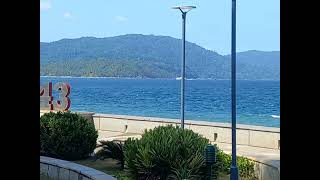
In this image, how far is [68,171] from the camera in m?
10.6

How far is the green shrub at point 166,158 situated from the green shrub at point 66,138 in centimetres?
363

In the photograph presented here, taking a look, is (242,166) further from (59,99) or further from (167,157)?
(59,99)

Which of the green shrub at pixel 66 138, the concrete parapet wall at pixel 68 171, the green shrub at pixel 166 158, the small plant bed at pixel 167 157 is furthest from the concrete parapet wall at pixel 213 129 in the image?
the concrete parapet wall at pixel 68 171

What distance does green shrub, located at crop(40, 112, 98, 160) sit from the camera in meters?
14.3

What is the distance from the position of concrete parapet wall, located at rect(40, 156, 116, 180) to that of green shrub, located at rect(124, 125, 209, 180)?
3.63 ft

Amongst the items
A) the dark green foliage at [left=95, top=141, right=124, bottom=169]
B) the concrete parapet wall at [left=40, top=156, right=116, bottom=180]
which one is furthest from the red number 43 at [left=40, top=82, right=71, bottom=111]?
the concrete parapet wall at [left=40, top=156, right=116, bottom=180]

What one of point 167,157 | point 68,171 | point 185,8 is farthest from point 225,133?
point 68,171

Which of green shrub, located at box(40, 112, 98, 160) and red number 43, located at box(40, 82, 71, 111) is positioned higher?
red number 43, located at box(40, 82, 71, 111)

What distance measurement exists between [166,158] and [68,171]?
74.1 inches

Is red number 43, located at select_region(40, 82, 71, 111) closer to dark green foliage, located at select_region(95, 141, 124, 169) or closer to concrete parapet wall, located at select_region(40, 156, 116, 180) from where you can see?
dark green foliage, located at select_region(95, 141, 124, 169)

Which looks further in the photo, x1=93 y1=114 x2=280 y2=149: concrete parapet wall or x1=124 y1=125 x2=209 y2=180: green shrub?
x1=93 y1=114 x2=280 y2=149: concrete parapet wall

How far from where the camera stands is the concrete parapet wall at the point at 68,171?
366 inches
